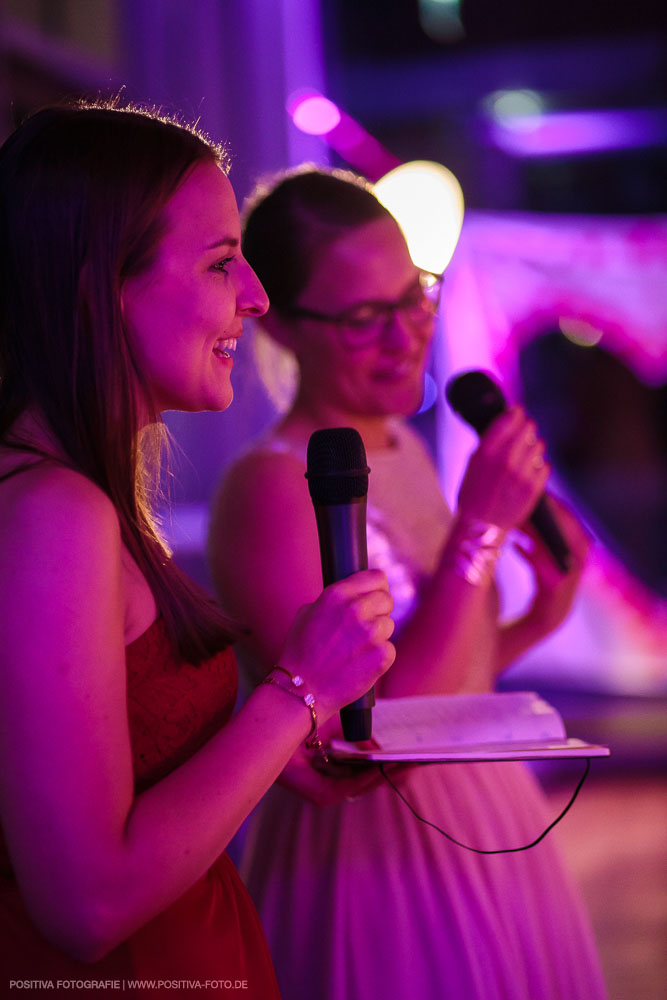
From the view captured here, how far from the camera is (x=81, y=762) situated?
73cm

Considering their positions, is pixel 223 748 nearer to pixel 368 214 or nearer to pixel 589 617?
pixel 368 214

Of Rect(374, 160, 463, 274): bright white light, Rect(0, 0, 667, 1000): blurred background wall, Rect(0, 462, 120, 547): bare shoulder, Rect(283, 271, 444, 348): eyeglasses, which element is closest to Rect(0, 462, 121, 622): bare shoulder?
Rect(0, 462, 120, 547): bare shoulder

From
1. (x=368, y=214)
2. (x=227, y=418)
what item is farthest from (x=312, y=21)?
(x=368, y=214)

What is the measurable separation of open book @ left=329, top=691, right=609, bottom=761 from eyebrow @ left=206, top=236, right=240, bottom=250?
22.3 inches

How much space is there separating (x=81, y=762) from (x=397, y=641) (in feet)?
2.34

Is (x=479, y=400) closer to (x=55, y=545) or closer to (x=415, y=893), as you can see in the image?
(x=415, y=893)

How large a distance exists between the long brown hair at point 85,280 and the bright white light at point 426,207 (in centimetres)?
102

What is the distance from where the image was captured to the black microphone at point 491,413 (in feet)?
5.08

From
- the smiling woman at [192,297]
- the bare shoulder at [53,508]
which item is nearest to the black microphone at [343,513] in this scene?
the smiling woman at [192,297]

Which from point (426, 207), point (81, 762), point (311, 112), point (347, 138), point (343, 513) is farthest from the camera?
point (347, 138)

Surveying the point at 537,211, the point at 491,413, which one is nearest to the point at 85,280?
the point at 491,413

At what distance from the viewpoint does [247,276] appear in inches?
39.3

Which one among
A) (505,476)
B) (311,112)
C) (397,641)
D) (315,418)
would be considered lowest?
(397,641)

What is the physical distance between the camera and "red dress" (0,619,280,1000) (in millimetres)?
831
